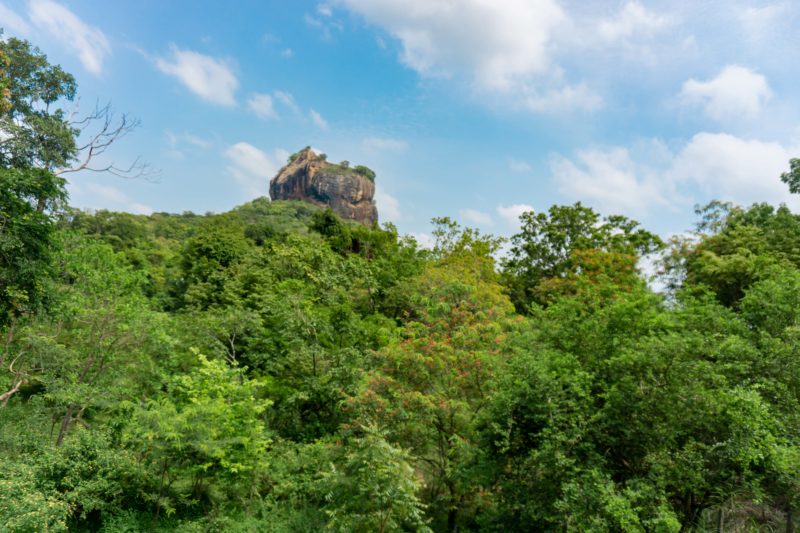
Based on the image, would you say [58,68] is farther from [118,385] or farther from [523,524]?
→ [523,524]

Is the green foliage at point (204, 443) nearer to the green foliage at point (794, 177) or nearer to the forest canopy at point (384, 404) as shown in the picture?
the forest canopy at point (384, 404)

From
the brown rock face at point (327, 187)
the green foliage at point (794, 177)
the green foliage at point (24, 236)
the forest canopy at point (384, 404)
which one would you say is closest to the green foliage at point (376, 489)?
the forest canopy at point (384, 404)

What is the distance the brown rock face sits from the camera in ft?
259

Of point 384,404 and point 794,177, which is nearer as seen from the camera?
point 384,404

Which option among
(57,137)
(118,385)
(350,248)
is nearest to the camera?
(57,137)

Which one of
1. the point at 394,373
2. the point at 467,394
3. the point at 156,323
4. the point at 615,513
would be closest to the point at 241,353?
the point at 156,323

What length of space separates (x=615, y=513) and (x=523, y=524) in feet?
7.88

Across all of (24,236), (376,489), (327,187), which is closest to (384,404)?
(376,489)

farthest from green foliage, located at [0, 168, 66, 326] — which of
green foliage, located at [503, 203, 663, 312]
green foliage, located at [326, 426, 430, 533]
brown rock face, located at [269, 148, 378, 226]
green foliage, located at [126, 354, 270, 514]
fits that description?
brown rock face, located at [269, 148, 378, 226]

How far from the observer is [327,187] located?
259 ft

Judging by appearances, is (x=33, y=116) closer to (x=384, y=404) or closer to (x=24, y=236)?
(x=24, y=236)

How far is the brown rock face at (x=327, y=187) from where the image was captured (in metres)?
78.8

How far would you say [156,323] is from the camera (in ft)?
40.5

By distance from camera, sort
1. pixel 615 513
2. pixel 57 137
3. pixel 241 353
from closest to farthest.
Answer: pixel 615 513 < pixel 57 137 < pixel 241 353
